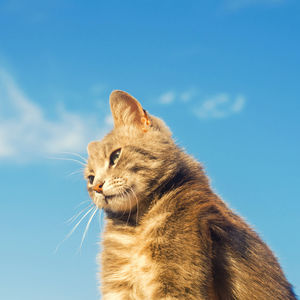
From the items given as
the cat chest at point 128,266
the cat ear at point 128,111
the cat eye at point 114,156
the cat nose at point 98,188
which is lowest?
the cat chest at point 128,266

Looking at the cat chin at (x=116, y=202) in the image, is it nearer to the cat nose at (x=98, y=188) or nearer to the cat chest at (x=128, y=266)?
the cat nose at (x=98, y=188)

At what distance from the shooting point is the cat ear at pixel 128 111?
505 cm

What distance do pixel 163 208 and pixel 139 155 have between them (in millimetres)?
706

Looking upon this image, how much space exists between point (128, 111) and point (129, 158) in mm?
817

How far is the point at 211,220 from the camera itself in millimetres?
3977

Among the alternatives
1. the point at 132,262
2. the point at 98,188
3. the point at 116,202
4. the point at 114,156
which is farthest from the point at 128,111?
the point at 132,262

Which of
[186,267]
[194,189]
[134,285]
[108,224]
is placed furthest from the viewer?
[108,224]

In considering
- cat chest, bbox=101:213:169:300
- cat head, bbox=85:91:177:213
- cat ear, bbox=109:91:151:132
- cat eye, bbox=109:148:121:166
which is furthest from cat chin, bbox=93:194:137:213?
cat ear, bbox=109:91:151:132

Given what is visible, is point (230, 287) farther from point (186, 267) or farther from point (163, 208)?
point (163, 208)

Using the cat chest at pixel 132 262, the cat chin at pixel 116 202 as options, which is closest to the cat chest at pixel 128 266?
the cat chest at pixel 132 262

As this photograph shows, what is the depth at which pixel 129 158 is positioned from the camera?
15.1ft

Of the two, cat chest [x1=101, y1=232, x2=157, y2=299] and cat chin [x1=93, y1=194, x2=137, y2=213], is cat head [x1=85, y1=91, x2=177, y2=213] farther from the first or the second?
cat chest [x1=101, y1=232, x2=157, y2=299]

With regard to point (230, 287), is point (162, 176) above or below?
above

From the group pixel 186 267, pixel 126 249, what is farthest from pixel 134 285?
pixel 186 267
